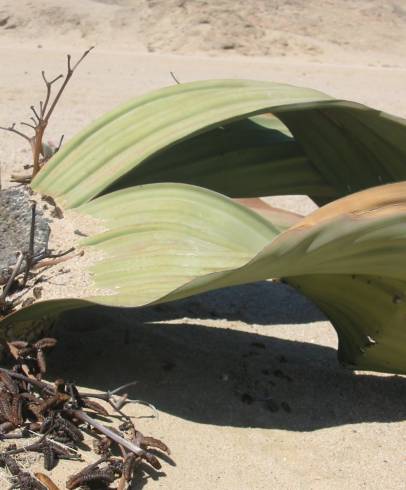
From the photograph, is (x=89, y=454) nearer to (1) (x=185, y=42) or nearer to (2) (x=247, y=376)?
(2) (x=247, y=376)

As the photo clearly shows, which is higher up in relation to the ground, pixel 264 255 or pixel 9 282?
pixel 264 255

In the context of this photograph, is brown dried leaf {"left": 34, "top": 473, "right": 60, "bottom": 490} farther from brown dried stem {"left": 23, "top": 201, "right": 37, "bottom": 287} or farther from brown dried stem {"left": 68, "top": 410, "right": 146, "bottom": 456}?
brown dried stem {"left": 23, "top": 201, "right": 37, "bottom": 287}

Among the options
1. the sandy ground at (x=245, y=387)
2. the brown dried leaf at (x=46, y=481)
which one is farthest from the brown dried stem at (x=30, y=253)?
the brown dried leaf at (x=46, y=481)

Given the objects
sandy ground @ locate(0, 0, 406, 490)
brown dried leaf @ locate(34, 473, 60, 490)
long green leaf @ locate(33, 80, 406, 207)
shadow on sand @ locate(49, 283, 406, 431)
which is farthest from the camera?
long green leaf @ locate(33, 80, 406, 207)

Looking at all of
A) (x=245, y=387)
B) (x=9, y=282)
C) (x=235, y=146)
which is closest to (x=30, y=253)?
(x=9, y=282)

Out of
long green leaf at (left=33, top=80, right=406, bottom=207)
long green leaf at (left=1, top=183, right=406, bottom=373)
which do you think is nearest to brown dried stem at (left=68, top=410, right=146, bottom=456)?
long green leaf at (left=1, top=183, right=406, bottom=373)

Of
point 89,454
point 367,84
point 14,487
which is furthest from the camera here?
point 367,84

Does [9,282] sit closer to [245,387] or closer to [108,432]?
[108,432]

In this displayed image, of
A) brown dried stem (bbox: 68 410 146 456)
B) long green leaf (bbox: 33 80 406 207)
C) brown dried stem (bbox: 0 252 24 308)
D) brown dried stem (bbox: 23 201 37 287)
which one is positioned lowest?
brown dried stem (bbox: 68 410 146 456)

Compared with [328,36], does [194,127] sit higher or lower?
higher

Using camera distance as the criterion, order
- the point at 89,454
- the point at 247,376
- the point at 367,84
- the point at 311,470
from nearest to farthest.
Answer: the point at 89,454, the point at 311,470, the point at 247,376, the point at 367,84

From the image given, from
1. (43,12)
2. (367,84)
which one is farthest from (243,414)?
(43,12)
